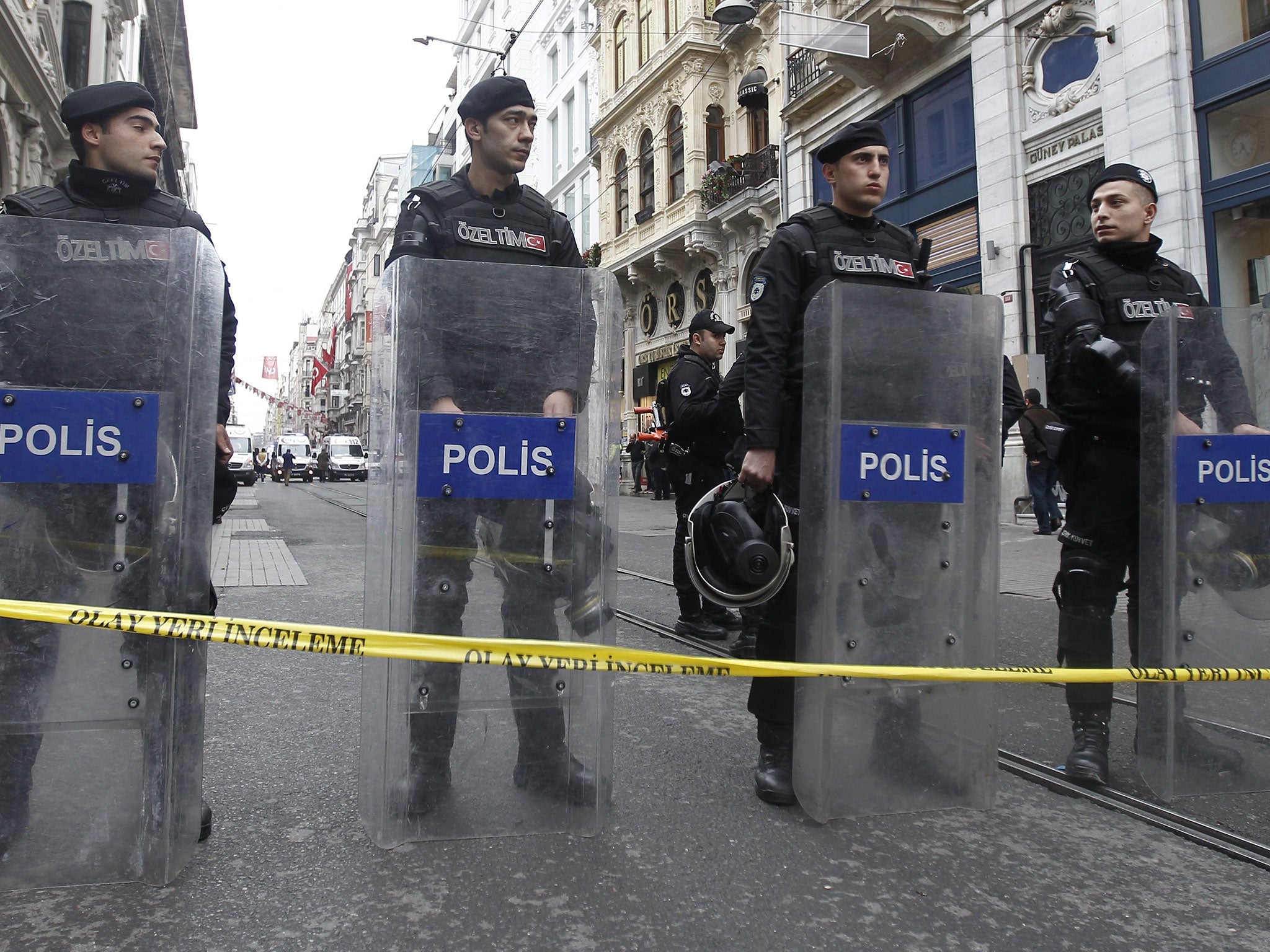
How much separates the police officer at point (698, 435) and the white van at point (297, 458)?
38.2m

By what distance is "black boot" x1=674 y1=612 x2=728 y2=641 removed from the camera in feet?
16.5

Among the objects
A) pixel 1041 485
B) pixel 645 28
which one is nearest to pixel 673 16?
pixel 645 28

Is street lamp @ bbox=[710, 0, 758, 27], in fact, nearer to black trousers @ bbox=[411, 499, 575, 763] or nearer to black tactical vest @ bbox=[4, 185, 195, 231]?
black tactical vest @ bbox=[4, 185, 195, 231]

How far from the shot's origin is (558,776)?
2391 millimetres

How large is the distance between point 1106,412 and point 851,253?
959 millimetres

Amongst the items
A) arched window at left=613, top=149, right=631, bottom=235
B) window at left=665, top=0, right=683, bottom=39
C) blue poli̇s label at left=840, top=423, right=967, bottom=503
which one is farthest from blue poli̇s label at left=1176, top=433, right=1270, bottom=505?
arched window at left=613, top=149, right=631, bottom=235

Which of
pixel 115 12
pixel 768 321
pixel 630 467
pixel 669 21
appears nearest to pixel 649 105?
pixel 669 21

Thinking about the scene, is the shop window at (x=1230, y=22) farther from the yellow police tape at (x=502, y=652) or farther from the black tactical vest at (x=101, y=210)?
the black tactical vest at (x=101, y=210)

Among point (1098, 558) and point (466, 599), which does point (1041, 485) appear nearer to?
point (1098, 558)

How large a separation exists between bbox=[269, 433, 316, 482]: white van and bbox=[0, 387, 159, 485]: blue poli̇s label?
4103 centimetres

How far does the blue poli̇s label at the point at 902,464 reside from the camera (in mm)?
2504

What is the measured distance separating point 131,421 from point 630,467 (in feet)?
85.1

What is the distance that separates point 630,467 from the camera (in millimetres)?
27953

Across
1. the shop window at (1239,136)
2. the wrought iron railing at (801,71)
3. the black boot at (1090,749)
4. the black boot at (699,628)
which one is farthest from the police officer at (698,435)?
the wrought iron railing at (801,71)
